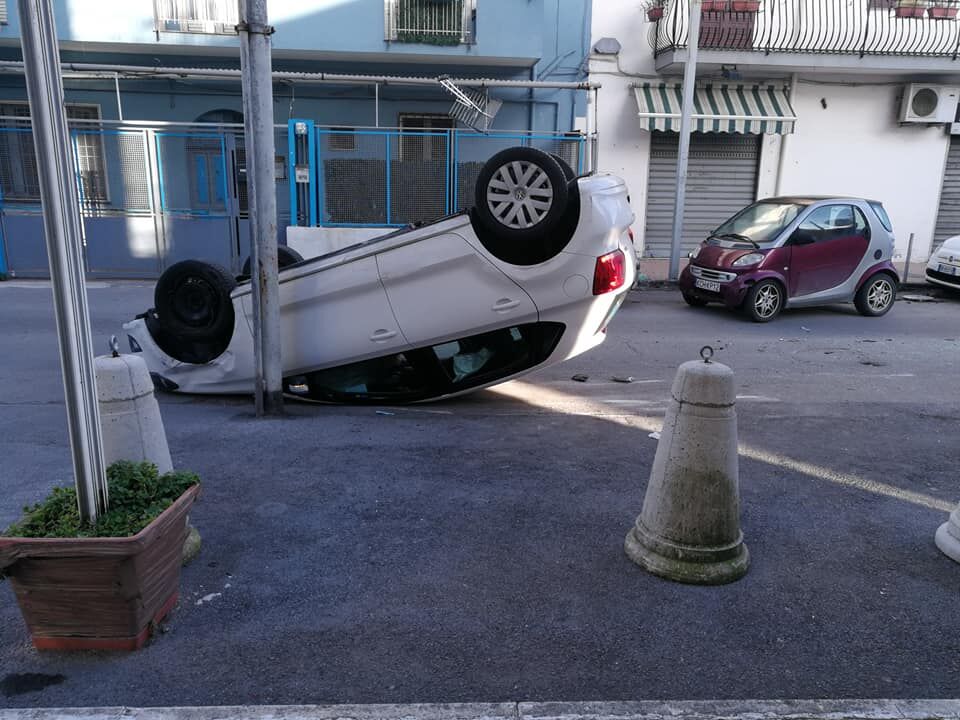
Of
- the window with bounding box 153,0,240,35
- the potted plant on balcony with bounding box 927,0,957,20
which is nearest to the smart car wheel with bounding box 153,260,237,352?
the window with bounding box 153,0,240,35

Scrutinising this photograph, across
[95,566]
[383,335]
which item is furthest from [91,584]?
[383,335]

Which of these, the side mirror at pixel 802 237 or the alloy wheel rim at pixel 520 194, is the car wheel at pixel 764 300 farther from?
the alloy wheel rim at pixel 520 194

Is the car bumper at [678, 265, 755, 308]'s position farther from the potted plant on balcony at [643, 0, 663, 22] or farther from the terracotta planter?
the terracotta planter

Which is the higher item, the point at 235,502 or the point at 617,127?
the point at 617,127

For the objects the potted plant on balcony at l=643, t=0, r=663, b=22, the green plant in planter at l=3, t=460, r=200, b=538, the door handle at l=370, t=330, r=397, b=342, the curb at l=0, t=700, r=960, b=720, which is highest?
the potted plant on balcony at l=643, t=0, r=663, b=22

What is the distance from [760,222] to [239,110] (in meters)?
11.5

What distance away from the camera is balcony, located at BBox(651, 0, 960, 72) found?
52.5 feet

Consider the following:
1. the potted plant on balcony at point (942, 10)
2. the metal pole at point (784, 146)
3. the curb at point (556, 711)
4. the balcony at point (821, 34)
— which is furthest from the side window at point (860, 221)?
the curb at point (556, 711)

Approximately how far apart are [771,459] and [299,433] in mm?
3460

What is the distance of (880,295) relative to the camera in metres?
12.0

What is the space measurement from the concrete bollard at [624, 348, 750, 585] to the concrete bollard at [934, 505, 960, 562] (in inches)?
43.3

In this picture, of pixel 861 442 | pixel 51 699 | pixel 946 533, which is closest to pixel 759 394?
pixel 861 442

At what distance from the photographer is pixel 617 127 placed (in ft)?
56.9

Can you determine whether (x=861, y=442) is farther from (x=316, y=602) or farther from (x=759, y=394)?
(x=316, y=602)
